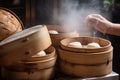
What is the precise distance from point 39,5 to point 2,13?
65.3 inches

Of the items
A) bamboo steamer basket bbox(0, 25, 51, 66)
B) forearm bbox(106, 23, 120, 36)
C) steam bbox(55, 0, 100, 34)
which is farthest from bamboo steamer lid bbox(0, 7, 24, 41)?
steam bbox(55, 0, 100, 34)

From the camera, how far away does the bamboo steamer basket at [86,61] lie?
2.27 metres

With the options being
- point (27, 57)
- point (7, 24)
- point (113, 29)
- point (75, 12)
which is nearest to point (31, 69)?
point (27, 57)

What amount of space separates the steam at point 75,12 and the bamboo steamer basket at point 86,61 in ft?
4.32

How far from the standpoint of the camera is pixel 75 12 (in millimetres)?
3928

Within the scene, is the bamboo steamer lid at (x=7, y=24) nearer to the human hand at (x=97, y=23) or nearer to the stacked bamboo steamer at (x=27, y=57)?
the stacked bamboo steamer at (x=27, y=57)

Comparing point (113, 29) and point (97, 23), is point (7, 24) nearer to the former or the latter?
point (97, 23)

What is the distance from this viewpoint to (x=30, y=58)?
2236mm

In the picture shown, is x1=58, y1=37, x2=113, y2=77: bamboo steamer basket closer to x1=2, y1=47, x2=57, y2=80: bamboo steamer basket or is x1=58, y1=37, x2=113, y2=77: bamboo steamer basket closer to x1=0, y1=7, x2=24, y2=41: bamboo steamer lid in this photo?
x1=2, y1=47, x2=57, y2=80: bamboo steamer basket

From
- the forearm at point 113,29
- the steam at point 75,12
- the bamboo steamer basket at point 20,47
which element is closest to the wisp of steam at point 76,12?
the steam at point 75,12

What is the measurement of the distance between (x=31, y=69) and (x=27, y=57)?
150 millimetres

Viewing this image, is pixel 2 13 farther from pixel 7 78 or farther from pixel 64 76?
pixel 64 76

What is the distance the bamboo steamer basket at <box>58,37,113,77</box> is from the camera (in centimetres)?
227

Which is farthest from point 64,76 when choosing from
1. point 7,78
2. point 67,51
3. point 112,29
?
point 112,29
